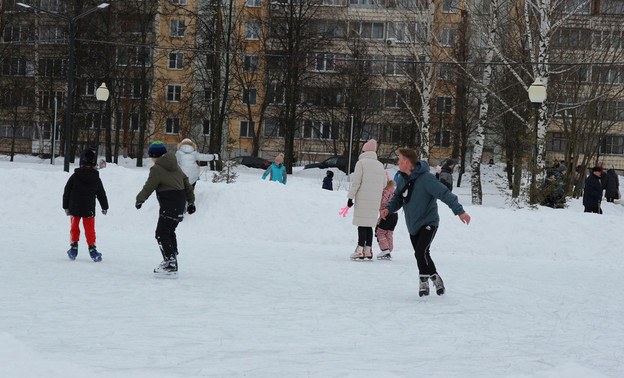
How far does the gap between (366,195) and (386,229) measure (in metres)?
0.73

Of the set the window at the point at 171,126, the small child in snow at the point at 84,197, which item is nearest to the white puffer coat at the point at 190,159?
the small child in snow at the point at 84,197

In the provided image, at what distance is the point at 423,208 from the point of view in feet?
28.6

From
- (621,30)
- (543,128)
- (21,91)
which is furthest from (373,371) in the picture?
(21,91)

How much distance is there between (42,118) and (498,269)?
43.9 meters

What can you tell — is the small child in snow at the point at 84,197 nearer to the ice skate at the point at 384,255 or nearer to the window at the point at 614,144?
the ice skate at the point at 384,255

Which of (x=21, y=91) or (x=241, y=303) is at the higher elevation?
(x=21, y=91)

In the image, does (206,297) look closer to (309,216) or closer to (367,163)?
(367,163)

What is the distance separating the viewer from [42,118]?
50.7 metres

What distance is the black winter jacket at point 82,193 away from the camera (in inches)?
430

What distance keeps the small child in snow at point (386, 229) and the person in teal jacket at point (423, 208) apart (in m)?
4.08

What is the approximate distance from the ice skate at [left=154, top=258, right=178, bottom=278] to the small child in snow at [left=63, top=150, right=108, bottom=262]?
5.39 feet

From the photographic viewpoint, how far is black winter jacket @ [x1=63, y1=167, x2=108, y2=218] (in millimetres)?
10922

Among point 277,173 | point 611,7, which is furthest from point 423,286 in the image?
point 611,7

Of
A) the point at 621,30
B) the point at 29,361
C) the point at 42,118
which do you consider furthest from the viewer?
the point at 42,118
